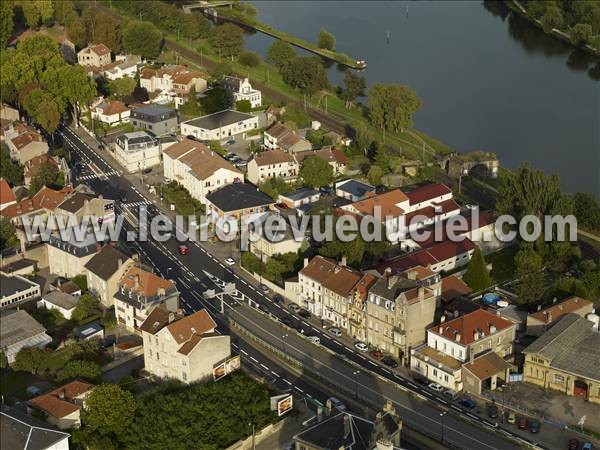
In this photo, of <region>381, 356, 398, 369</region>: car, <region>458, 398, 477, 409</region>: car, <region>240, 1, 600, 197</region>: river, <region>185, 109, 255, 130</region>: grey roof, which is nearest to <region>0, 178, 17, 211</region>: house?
<region>185, 109, 255, 130</region>: grey roof

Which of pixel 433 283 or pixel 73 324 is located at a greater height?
pixel 433 283

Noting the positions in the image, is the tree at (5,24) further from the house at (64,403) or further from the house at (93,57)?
the house at (64,403)

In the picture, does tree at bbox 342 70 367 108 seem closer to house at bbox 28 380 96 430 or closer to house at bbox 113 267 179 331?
house at bbox 113 267 179 331

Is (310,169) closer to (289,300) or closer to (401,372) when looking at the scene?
(289,300)

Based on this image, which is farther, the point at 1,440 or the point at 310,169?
the point at 310,169

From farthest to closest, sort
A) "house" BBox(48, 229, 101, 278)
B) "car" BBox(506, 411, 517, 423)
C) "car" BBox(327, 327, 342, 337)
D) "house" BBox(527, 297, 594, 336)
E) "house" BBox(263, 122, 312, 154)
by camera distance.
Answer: "house" BBox(263, 122, 312, 154)
"house" BBox(48, 229, 101, 278)
"car" BBox(327, 327, 342, 337)
"house" BBox(527, 297, 594, 336)
"car" BBox(506, 411, 517, 423)

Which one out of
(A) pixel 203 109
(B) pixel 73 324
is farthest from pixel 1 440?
(A) pixel 203 109
